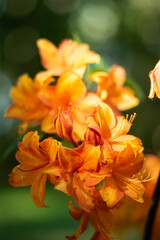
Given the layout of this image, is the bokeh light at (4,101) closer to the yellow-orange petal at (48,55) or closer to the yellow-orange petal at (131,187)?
the yellow-orange petal at (48,55)

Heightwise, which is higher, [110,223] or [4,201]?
[110,223]

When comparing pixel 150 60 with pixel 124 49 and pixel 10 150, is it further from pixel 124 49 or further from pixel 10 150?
pixel 10 150

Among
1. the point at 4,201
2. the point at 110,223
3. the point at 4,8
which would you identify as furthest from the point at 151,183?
the point at 4,8

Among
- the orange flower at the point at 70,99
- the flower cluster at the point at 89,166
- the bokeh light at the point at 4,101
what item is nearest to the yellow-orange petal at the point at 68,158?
the flower cluster at the point at 89,166

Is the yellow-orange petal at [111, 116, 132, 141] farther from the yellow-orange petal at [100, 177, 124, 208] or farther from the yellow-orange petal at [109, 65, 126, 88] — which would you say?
the yellow-orange petal at [109, 65, 126, 88]

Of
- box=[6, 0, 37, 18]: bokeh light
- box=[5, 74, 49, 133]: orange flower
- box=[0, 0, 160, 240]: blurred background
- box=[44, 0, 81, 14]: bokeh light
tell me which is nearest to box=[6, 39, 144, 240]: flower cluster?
box=[5, 74, 49, 133]: orange flower

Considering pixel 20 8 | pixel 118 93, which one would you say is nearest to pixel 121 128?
pixel 118 93
